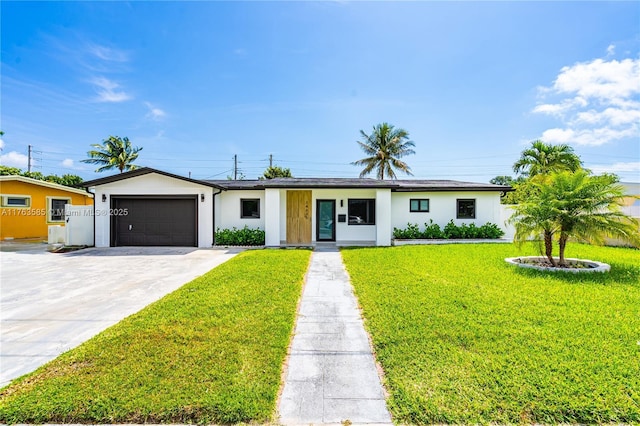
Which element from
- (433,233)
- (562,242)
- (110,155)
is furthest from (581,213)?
(110,155)

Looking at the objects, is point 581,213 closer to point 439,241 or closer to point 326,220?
point 439,241

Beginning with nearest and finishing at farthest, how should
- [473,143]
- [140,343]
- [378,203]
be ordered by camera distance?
[140,343]
[378,203]
[473,143]

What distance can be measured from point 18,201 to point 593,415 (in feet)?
77.1

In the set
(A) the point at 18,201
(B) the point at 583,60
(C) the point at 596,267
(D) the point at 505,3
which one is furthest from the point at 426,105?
(A) the point at 18,201

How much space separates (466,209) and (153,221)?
48.6 feet

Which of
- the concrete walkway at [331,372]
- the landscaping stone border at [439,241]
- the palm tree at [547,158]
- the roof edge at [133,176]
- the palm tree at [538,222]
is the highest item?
the palm tree at [547,158]

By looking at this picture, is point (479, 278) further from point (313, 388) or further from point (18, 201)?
point (18, 201)

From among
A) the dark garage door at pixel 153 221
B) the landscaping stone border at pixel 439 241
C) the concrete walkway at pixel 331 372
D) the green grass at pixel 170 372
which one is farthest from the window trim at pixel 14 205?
the landscaping stone border at pixel 439 241

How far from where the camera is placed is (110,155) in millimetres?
30453

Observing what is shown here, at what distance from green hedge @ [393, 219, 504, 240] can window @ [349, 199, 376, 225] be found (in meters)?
1.33

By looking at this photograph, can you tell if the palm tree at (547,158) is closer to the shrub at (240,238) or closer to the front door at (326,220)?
the front door at (326,220)

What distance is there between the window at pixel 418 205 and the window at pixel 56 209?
20.8 meters

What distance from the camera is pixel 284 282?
627cm

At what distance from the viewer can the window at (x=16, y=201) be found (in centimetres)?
1543
